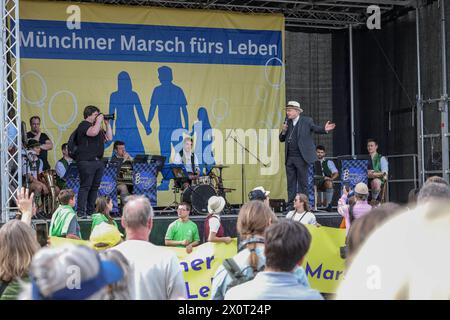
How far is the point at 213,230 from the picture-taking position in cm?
714

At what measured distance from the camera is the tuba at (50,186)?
37.5 ft

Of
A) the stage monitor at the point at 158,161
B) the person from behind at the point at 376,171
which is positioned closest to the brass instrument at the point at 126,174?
the stage monitor at the point at 158,161

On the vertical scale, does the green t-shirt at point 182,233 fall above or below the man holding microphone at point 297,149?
below

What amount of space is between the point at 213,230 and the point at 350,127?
8962mm

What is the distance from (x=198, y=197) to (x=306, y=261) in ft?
14.1

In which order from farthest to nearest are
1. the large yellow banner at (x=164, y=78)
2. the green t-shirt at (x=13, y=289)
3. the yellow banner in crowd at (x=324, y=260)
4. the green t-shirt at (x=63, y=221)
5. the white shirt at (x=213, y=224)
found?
the large yellow banner at (x=164, y=78) < the yellow banner in crowd at (x=324, y=260) < the white shirt at (x=213, y=224) < the green t-shirt at (x=63, y=221) < the green t-shirt at (x=13, y=289)

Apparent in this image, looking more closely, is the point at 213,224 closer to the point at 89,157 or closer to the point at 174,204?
the point at 89,157

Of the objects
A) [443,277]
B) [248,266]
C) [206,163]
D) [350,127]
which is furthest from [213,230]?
[350,127]

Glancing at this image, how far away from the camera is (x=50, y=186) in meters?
11.7

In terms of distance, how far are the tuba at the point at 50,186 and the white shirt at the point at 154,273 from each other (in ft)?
27.5

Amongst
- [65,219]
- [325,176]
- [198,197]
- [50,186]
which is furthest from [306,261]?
[325,176]

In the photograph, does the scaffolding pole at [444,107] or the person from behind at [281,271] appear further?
the scaffolding pole at [444,107]

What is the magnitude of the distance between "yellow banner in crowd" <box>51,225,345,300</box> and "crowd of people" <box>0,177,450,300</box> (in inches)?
110

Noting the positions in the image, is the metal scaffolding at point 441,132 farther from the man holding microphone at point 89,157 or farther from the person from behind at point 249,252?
the person from behind at point 249,252
